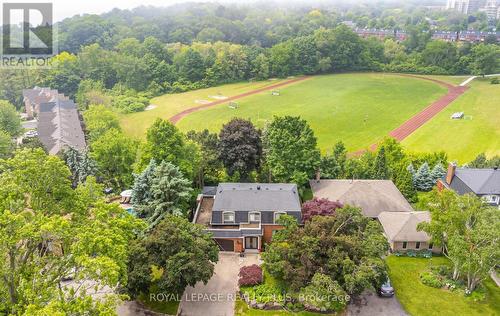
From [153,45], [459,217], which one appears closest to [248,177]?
[459,217]

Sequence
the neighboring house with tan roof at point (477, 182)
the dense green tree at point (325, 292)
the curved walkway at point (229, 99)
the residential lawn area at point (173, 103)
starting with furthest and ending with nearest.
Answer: the curved walkway at point (229, 99)
the residential lawn area at point (173, 103)
the neighboring house with tan roof at point (477, 182)
the dense green tree at point (325, 292)

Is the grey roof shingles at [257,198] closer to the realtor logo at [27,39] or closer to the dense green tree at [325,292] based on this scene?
the dense green tree at [325,292]

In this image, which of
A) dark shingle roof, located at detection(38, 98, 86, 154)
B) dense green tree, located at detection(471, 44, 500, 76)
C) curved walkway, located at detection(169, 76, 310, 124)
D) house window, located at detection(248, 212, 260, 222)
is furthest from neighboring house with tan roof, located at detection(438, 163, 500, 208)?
dense green tree, located at detection(471, 44, 500, 76)

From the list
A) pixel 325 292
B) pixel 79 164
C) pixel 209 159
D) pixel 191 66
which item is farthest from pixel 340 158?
pixel 191 66

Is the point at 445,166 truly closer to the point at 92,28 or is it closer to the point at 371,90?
the point at 371,90

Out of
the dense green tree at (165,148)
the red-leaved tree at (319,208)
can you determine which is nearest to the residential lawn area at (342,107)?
the dense green tree at (165,148)

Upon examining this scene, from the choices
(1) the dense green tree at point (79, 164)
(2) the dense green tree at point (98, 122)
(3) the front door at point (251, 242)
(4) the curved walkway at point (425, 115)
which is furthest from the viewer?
(4) the curved walkway at point (425, 115)

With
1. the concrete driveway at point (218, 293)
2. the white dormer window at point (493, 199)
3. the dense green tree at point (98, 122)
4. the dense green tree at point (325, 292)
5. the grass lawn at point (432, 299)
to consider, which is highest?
the dense green tree at point (98, 122)
